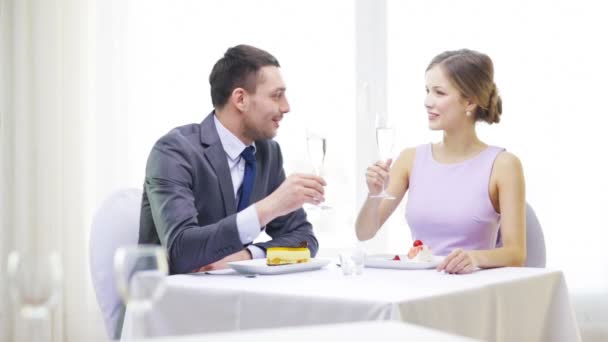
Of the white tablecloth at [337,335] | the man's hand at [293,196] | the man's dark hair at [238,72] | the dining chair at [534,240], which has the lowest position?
the dining chair at [534,240]

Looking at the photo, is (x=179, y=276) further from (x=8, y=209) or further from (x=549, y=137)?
(x=549, y=137)

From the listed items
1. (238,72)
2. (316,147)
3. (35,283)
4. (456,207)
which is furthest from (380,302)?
(238,72)

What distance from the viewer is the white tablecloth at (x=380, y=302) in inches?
68.7

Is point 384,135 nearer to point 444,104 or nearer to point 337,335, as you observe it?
point 444,104

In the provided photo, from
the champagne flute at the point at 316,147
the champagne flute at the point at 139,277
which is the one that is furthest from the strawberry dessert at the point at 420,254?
the champagne flute at the point at 139,277

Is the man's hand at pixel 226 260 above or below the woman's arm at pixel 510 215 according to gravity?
below

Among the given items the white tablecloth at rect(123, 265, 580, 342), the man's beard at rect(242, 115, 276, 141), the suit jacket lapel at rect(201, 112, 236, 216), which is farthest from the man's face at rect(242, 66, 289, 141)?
the white tablecloth at rect(123, 265, 580, 342)

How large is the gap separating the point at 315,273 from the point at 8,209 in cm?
229

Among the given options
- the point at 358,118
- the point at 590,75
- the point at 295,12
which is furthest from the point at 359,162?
the point at 590,75

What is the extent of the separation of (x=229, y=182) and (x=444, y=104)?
762 millimetres

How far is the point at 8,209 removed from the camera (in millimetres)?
4059

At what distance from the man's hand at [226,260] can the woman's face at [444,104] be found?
0.75m

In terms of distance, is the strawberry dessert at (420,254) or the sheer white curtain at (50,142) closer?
the strawberry dessert at (420,254)

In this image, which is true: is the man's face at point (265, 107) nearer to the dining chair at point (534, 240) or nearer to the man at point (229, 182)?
the man at point (229, 182)
